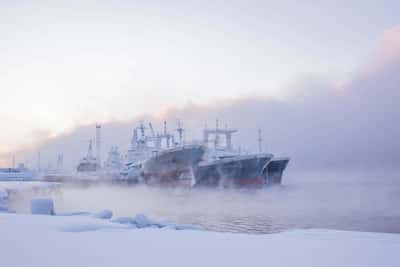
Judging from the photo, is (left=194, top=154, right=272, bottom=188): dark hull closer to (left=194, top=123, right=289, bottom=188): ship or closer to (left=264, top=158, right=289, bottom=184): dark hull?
(left=194, top=123, right=289, bottom=188): ship

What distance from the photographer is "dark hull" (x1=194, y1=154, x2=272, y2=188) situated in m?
65.3

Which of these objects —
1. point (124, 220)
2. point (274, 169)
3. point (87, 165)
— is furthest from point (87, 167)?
point (124, 220)

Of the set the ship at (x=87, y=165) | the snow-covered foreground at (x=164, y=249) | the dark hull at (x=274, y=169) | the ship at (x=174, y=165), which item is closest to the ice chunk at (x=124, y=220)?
the snow-covered foreground at (x=164, y=249)

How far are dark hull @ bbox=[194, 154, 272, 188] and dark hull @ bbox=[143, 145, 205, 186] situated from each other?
6.30 ft

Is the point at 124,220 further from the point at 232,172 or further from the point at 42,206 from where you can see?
the point at 232,172

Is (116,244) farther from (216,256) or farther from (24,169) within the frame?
(24,169)

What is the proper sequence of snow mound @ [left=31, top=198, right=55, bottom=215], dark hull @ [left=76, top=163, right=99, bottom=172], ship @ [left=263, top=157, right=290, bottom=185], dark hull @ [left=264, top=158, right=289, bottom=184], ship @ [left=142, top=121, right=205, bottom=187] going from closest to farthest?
1. snow mound @ [left=31, top=198, right=55, bottom=215]
2. ship @ [left=142, top=121, right=205, bottom=187]
3. ship @ [left=263, top=157, right=290, bottom=185]
4. dark hull @ [left=264, top=158, right=289, bottom=184]
5. dark hull @ [left=76, top=163, right=99, bottom=172]

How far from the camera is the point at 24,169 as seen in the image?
97.9 m

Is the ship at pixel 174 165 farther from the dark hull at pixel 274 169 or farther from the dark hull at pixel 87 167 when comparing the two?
the dark hull at pixel 87 167

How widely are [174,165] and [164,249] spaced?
58149 millimetres

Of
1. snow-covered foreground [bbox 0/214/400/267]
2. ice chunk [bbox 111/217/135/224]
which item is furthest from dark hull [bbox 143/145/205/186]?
snow-covered foreground [bbox 0/214/400/267]

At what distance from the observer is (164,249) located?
6789mm

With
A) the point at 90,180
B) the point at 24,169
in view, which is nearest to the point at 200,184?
the point at 90,180

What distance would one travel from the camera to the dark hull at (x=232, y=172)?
2573 inches
